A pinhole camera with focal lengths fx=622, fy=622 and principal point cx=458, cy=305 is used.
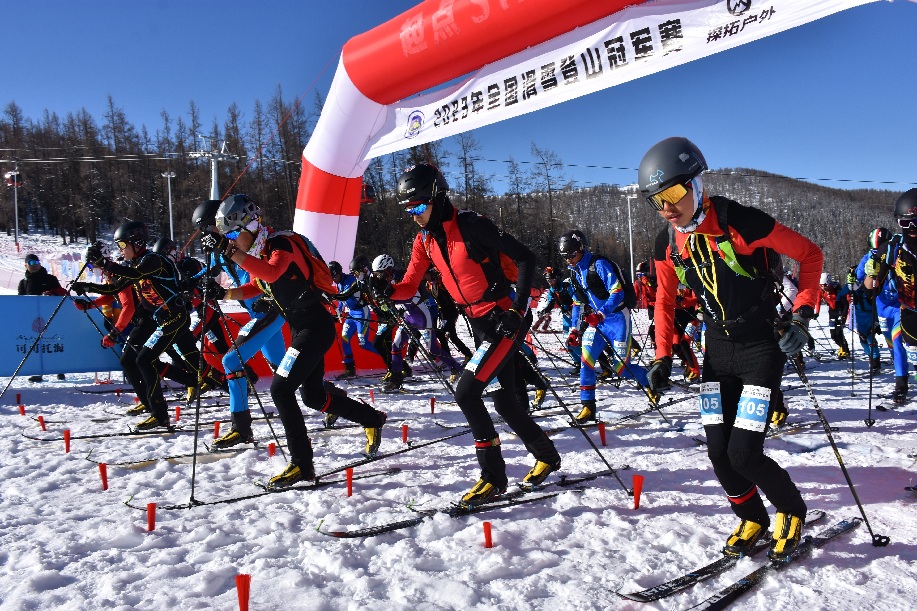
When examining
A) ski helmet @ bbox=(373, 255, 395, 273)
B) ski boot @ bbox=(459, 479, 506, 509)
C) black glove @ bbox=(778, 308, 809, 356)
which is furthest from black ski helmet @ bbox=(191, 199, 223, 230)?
ski helmet @ bbox=(373, 255, 395, 273)

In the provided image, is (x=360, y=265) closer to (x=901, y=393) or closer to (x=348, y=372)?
(x=348, y=372)

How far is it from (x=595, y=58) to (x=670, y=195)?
5233 mm

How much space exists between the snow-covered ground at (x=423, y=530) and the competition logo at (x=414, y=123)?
17.0ft

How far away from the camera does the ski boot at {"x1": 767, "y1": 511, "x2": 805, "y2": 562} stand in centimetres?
304

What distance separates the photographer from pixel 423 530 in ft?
12.1

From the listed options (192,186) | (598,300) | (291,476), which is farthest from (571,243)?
(192,186)

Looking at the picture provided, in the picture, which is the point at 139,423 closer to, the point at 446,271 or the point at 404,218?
the point at 446,271

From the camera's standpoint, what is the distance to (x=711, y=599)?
2.64 metres

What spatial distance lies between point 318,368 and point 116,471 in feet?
6.22

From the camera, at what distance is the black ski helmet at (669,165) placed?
3.00 meters

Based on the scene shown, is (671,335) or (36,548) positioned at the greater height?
(671,335)

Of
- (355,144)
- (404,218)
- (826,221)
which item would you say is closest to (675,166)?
(355,144)

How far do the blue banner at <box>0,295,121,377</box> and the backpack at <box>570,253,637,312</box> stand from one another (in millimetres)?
8185

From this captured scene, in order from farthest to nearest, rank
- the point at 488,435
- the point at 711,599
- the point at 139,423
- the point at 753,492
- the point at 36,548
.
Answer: the point at 139,423 < the point at 488,435 < the point at 36,548 < the point at 753,492 < the point at 711,599
